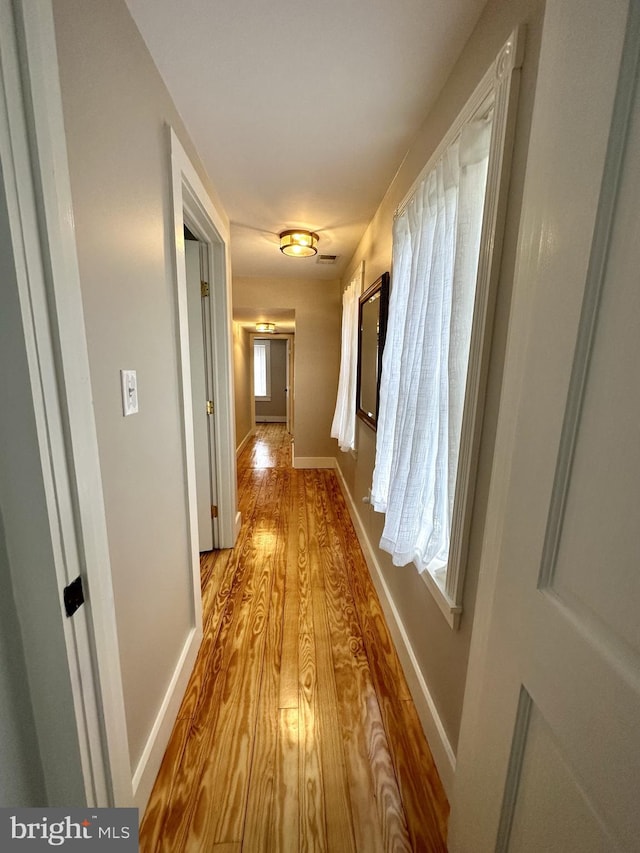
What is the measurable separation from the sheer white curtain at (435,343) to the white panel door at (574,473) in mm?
323

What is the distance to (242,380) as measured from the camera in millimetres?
5148

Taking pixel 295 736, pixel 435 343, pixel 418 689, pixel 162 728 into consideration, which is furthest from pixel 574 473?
pixel 162 728

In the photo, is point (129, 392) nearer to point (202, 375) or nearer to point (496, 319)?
point (496, 319)

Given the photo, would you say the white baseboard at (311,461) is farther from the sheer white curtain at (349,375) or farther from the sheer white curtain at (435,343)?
the sheer white curtain at (435,343)

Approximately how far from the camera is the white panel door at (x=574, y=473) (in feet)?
1.28

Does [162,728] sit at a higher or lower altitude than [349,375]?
lower

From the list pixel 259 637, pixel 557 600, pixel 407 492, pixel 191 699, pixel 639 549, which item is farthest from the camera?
pixel 259 637

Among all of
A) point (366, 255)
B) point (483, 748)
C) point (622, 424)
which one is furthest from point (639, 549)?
point (366, 255)

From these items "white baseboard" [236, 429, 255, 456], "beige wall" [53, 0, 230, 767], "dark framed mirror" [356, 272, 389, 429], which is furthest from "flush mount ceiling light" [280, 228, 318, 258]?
"white baseboard" [236, 429, 255, 456]

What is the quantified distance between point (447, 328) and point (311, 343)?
2923mm

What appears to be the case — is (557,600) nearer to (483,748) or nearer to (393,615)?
(483,748)

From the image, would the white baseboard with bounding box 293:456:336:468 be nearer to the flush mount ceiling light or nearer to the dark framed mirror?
the dark framed mirror

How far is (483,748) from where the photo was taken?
66cm

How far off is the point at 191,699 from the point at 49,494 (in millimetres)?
1216
